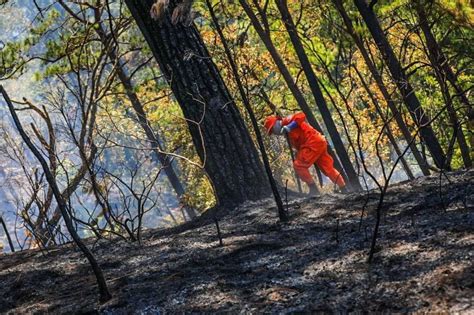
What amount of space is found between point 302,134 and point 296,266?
18.6 feet

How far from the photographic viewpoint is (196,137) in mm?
4203

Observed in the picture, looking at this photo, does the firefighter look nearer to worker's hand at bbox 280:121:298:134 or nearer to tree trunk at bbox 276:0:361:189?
worker's hand at bbox 280:121:298:134

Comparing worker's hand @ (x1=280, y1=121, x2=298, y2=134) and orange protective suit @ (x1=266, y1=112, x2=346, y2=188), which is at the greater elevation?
worker's hand @ (x1=280, y1=121, x2=298, y2=134)

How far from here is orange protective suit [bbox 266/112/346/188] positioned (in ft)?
24.0

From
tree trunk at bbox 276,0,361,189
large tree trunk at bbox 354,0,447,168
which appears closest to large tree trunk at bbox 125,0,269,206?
large tree trunk at bbox 354,0,447,168

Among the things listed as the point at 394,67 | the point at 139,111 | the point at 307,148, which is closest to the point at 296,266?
the point at 394,67

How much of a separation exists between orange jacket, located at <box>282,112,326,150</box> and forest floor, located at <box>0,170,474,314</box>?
4.18 m

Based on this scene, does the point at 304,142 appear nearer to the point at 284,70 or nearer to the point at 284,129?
the point at 284,129

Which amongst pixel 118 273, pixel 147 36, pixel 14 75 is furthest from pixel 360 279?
pixel 14 75

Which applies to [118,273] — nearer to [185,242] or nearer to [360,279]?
[185,242]

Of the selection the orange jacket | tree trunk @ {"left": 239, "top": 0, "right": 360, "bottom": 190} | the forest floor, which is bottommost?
the forest floor

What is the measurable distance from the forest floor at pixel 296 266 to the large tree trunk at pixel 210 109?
97 cm

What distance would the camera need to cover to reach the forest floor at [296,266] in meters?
1.42

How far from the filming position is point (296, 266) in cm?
186
